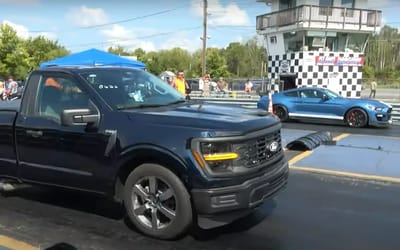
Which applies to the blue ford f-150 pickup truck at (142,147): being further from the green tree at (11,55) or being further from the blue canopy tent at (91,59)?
the green tree at (11,55)

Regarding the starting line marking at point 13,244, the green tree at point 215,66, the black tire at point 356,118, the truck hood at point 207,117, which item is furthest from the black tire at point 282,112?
the green tree at point 215,66

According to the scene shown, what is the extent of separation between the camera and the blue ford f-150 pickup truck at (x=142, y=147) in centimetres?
427

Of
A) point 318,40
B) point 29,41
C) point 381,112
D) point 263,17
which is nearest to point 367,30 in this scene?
Result: point 318,40

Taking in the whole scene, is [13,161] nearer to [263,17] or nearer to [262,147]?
[262,147]

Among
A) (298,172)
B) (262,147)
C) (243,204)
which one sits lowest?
(298,172)

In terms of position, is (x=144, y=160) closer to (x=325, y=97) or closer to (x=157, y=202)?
(x=157, y=202)

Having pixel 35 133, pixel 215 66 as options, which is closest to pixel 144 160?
pixel 35 133

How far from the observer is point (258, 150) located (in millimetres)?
4527

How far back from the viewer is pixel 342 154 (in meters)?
8.91

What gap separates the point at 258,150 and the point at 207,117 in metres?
0.57

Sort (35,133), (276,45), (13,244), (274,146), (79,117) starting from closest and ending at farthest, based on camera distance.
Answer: (13,244)
(79,117)
(274,146)
(35,133)
(276,45)

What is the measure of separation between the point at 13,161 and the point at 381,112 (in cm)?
1228

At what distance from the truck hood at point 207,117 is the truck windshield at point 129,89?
0.24m

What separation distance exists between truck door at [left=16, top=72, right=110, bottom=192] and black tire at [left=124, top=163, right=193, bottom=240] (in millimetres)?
371
